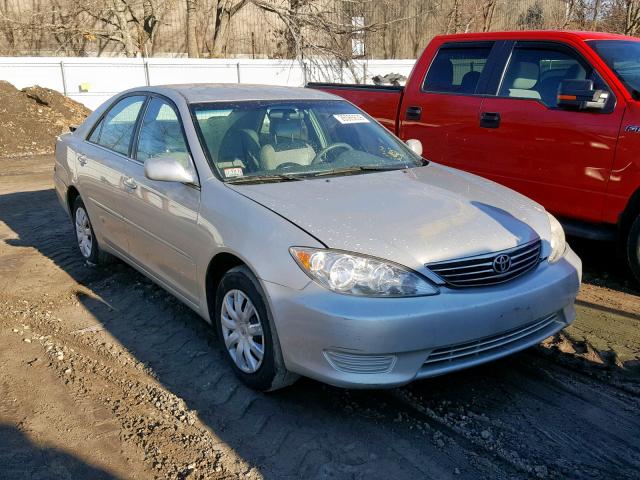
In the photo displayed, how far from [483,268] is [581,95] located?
252cm

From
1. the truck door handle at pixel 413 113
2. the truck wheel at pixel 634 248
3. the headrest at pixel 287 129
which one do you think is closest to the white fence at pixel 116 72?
the truck door handle at pixel 413 113

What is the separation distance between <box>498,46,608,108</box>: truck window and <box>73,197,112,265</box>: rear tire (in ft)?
12.6

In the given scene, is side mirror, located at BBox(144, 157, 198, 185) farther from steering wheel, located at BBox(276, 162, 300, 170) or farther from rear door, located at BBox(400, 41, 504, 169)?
rear door, located at BBox(400, 41, 504, 169)

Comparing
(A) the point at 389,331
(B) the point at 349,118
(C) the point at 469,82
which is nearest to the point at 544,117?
(C) the point at 469,82

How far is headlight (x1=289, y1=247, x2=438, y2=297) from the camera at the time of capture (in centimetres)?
297

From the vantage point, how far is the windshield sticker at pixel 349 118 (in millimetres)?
4660

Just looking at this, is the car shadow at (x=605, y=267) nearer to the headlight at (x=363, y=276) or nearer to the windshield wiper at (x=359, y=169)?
the windshield wiper at (x=359, y=169)

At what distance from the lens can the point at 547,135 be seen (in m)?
5.26

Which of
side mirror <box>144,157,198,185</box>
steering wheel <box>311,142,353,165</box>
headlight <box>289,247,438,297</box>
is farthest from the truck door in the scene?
side mirror <box>144,157,198,185</box>

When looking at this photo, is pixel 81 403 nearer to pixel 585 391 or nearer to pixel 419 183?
pixel 419 183

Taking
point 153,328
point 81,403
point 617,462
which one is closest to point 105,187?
point 153,328

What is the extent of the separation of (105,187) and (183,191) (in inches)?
52.6

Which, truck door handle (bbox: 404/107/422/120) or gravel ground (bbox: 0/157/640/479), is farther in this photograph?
truck door handle (bbox: 404/107/422/120)

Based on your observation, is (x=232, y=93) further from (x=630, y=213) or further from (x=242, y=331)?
(x=630, y=213)
